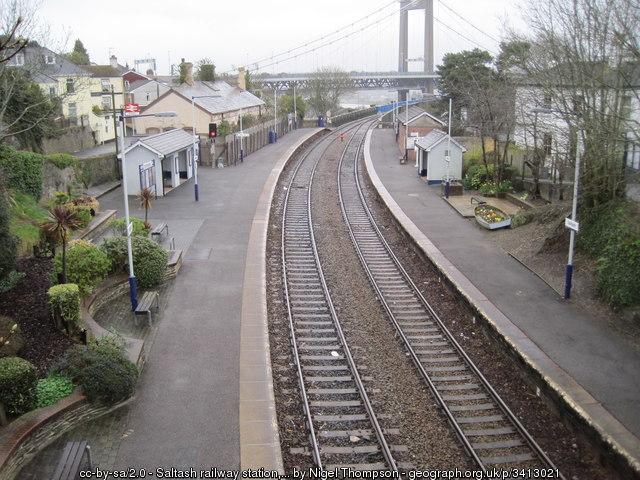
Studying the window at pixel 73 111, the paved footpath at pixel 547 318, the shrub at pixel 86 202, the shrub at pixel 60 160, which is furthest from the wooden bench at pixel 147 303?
the window at pixel 73 111

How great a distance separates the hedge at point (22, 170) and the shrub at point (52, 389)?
12.5m

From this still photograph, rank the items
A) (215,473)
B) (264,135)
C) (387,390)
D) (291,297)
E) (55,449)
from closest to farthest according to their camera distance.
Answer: (215,473)
(55,449)
(387,390)
(291,297)
(264,135)

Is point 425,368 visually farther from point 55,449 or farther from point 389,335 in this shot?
point 55,449

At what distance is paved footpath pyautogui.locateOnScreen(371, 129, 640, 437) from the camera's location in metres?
11.7

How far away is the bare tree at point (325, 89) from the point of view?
298 ft

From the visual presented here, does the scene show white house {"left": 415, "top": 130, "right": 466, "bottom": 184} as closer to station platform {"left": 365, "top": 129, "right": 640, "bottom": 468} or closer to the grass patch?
station platform {"left": 365, "top": 129, "right": 640, "bottom": 468}

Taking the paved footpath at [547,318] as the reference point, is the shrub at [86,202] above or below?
above

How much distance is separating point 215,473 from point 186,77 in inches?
2051

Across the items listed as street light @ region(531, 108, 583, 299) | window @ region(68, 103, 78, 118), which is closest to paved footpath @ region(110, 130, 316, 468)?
street light @ region(531, 108, 583, 299)

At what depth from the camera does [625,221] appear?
16281 millimetres

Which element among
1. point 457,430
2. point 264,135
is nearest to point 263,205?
point 457,430

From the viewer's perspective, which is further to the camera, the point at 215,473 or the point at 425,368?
the point at 425,368

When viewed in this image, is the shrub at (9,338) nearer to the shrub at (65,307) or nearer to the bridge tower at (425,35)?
the shrub at (65,307)

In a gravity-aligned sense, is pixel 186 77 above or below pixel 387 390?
above
